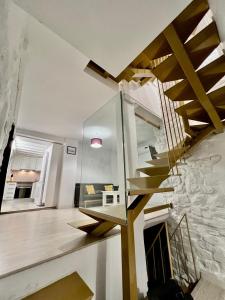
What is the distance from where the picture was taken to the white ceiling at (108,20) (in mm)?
1082

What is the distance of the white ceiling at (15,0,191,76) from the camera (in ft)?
3.55

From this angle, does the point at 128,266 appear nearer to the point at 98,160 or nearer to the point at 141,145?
the point at 141,145

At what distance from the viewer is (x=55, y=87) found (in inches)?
85.2

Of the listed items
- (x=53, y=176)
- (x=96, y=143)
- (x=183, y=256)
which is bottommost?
(x=183, y=256)

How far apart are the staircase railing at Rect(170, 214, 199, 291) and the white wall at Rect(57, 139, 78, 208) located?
2.78 meters

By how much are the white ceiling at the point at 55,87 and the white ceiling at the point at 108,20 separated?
22cm

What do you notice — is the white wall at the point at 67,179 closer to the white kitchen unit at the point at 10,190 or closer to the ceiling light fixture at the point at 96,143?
the ceiling light fixture at the point at 96,143

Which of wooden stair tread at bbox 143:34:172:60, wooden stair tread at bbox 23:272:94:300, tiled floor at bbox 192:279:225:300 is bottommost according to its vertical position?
tiled floor at bbox 192:279:225:300

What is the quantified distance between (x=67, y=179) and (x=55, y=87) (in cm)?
267

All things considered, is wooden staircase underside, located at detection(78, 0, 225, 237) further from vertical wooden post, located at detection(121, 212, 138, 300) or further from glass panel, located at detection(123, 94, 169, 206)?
vertical wooden post, located at detection(121, 212, 138, 300)

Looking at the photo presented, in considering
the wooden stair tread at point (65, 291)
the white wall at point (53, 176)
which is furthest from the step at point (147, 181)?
the white wall at point (53, 176)

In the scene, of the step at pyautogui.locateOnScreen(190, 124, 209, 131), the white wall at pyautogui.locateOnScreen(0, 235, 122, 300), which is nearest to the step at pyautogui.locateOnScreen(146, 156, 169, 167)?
the step at pyautogui.locateOnScreen(190, 124, 209, 131)

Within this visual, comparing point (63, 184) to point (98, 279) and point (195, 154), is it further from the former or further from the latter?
point (195, 154)

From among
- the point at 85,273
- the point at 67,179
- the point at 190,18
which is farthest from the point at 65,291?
the point at 67,179
